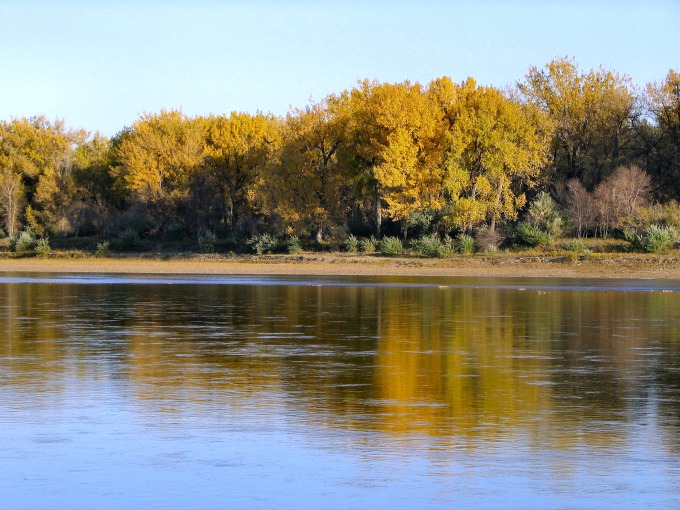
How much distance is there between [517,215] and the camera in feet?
199

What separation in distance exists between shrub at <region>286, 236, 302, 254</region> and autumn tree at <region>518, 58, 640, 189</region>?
58.1ft

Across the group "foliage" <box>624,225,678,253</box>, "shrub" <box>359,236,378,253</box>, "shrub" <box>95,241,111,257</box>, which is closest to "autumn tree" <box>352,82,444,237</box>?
"shrub" <box>359,236,378,253</box>

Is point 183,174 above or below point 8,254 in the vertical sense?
above

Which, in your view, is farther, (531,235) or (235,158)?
(235,158)

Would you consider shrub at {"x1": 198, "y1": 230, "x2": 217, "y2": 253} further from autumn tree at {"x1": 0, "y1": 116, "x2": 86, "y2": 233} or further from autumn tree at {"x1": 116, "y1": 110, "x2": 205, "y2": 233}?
autumn tree at {"x1": 0, "y1": 116, "x2": 86, "y2": 233}

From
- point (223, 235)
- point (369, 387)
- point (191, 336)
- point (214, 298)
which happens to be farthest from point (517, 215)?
point (369, 387)

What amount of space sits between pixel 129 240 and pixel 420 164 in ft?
69.9

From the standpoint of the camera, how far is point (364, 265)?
179ft

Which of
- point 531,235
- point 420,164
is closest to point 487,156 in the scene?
point 420,164

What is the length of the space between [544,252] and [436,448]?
1697 inches

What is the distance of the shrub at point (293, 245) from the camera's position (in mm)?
59500

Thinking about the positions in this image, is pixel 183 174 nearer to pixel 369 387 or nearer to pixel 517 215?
pixel 517 215

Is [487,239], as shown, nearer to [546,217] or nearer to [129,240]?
[546,217]

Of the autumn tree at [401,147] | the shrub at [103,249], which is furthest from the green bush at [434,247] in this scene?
the shrub at [103,249]
